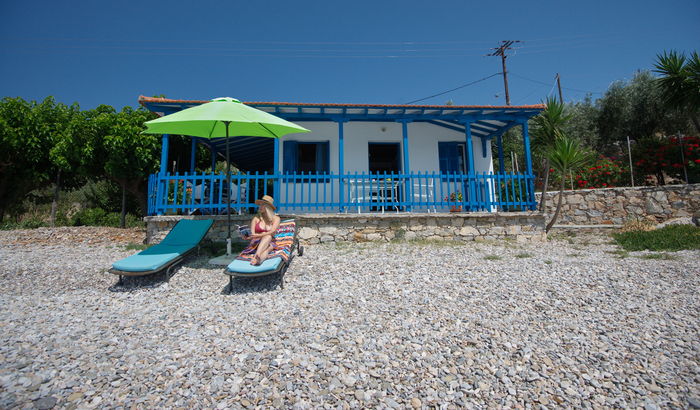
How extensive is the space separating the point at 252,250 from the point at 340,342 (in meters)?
2.51

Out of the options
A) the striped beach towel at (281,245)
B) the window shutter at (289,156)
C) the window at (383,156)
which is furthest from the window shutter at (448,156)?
the striped beach towel at (281,245)

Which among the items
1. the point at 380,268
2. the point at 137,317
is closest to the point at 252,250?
the point at 137,317

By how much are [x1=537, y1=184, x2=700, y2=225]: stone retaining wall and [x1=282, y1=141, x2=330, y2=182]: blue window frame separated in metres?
7.55

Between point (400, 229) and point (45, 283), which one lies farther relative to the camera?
point (400, 229)

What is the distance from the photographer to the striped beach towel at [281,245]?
4.36m

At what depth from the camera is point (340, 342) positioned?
104 inches

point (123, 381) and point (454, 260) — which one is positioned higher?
point (454, 260)

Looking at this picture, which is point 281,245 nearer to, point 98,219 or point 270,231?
point 270,231

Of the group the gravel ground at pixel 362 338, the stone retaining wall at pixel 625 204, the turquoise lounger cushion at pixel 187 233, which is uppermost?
the stone retaining wall at pixel 625 204

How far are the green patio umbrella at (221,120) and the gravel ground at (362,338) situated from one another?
2207 millimetres

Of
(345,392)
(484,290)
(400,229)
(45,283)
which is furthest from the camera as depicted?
(400,229)

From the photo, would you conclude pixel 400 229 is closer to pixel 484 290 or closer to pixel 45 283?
pixel 484 290

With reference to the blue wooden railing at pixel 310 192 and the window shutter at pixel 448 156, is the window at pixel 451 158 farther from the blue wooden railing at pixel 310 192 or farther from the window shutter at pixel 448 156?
the blue wooden railing at pixel 310 192

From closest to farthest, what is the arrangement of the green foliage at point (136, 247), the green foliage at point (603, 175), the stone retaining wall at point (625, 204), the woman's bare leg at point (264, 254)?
the woman's bare leg at point (264, 254)
the green foliage at point (136, 247)
the stone retaining wall at point (625, 204)
the green foliage at point (603, 175)
